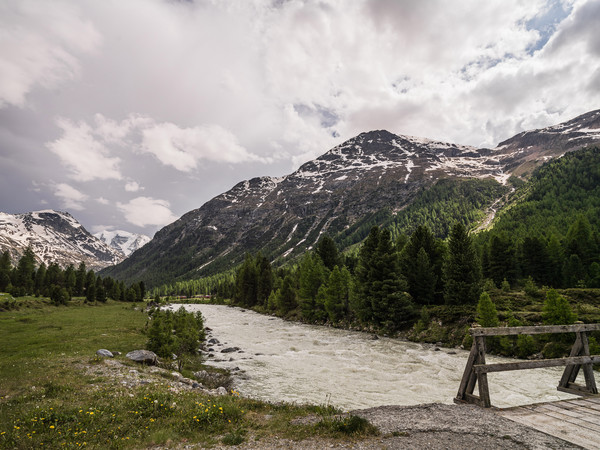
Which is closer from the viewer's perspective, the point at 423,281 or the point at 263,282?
the point at 423,281

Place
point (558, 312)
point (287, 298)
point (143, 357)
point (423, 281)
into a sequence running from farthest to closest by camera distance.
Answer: point (287, 298) → point (423, 281) → point (558, 312) → point (143, 357)

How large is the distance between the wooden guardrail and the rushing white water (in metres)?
6.09

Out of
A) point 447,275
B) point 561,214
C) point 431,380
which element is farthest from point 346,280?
point 561,214

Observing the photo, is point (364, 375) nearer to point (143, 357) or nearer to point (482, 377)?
point (482, 377)

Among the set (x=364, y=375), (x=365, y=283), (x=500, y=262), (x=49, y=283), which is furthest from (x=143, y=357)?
(x=49, y=283)

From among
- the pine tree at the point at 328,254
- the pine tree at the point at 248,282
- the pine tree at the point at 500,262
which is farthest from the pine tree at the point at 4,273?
the pine tree at the point at 500,262

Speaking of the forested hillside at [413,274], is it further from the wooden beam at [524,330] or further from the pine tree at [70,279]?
the pine tree at [70,279]

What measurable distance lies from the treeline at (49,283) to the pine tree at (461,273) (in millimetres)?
95950

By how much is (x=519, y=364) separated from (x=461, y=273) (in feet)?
128

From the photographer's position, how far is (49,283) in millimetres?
112875

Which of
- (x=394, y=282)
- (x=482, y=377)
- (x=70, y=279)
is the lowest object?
(x=70, y=279)

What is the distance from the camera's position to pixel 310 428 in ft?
34.6

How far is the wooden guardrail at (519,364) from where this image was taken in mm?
11031

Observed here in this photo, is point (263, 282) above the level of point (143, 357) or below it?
above
